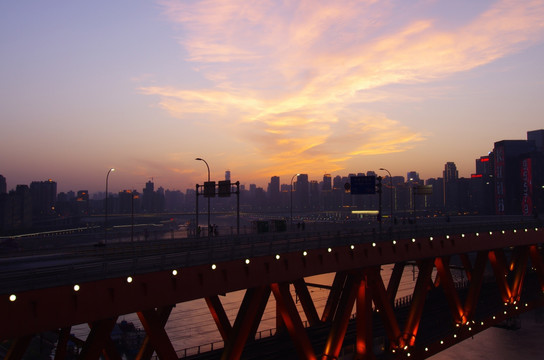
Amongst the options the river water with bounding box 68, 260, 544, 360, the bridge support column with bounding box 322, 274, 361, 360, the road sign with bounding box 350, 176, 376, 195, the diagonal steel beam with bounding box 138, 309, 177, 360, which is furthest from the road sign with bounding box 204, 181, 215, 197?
the diagonal steel beam with bounding box 138, 309, 177, 360

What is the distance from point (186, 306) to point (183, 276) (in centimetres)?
7128

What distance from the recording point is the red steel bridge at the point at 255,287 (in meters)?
18.2

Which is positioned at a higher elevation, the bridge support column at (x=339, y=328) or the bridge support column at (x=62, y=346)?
the bridge support column at (x=62, y=346)

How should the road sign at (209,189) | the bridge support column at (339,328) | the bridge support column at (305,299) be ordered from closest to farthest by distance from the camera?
1. the bridge support column at (339,328)
2. the bridge support column at (305,299)
3. the road sign at (209,189)

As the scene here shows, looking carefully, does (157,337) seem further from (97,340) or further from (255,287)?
(255,287)

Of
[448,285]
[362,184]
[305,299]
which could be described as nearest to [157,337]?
[305,299]

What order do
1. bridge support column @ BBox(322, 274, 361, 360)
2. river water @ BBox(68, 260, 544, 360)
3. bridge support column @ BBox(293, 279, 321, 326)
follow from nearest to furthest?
bridge support column @ BBox(322, 274, 361, 360) → bridge support column @ BBox(293, 279, 321, 326) → river water @ BBox(68, 260, 544, 360)

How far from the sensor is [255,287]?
25.8 m

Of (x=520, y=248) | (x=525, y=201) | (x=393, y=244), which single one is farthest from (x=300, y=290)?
(x=525, y=201)

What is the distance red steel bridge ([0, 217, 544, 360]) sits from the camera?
18.2 metres

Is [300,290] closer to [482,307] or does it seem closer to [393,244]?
[393,244]

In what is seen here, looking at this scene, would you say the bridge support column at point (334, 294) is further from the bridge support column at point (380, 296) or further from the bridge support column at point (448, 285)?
the bridge support column at point (448, 285)

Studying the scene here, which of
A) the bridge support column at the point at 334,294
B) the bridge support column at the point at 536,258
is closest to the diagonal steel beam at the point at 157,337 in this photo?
the bridge support column at the point at 334,294

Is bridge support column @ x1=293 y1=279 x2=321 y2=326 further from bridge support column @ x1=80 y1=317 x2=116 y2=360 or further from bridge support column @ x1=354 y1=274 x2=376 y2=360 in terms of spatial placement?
bridge support column @ x1=80 y1=317 x2=116 y2=360
